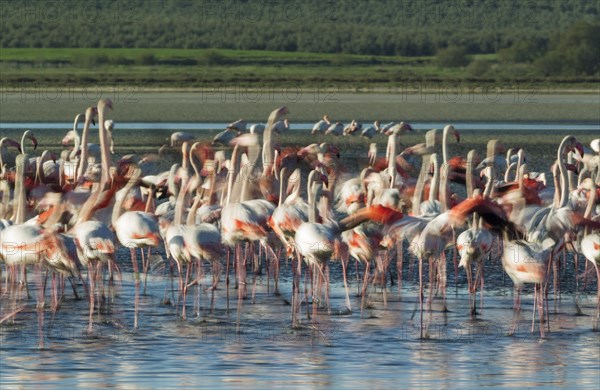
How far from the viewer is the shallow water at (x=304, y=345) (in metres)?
8.85

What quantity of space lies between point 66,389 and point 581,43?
237 ft

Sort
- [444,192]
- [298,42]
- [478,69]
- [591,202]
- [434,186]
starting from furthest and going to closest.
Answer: [298,42], [478,69], [434,186], [444,192], [591,202]

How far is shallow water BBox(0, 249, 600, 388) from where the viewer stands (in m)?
8.85

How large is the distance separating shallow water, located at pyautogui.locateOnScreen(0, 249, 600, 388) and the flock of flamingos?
197 mm

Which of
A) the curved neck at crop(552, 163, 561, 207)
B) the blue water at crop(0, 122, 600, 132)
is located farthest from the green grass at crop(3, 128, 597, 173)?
the curved neck at crop(552, 163, 561, 207)

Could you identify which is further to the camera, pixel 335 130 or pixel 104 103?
pixel 335 130

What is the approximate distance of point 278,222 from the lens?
11172 mm

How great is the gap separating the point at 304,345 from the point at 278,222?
1.56m

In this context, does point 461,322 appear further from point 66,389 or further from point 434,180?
point 66,389

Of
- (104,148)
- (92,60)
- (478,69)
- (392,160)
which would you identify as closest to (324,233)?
(104,148)

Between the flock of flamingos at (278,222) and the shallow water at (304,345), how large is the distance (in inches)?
7.8

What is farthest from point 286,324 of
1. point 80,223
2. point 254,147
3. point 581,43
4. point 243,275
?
point 581,43

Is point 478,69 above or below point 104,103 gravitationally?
above

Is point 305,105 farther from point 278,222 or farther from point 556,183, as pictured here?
point 278,222
